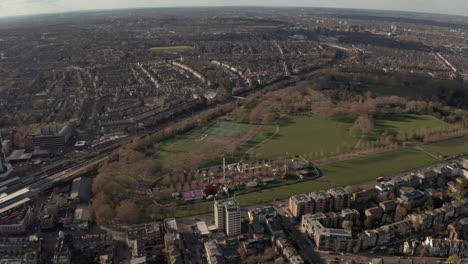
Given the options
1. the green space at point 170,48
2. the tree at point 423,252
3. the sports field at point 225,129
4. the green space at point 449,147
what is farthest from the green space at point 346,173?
the green space at point 170,48

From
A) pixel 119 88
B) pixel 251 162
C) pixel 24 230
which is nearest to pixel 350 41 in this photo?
pixel 119 88

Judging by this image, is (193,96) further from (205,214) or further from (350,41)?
(350,41)

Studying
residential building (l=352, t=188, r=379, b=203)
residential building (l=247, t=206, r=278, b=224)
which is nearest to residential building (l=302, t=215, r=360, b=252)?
residential building (l=247, t=206, r=278, b=224)

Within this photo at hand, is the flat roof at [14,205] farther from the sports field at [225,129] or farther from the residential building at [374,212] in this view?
the residential building at [374,212]

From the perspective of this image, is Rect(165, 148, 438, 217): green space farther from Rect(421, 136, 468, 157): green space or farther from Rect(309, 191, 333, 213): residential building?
Rect(309, 191, 333, 213): residential building

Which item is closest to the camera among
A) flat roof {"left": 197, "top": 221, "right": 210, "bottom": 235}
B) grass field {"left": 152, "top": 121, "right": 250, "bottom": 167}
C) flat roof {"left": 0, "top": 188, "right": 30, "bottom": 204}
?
flat roof {"left": 197, "top": 221, "right": 210, "bottom": 235}

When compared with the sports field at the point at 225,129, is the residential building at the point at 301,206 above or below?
below
